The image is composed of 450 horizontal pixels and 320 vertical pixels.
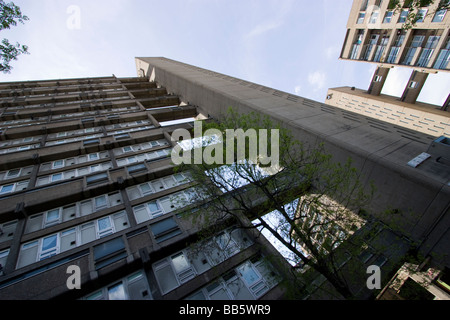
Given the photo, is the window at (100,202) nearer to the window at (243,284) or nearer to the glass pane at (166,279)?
the glass pane at (166,279)

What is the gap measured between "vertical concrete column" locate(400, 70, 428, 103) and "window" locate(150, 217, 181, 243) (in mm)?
49513

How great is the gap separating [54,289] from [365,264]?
45.0 ft

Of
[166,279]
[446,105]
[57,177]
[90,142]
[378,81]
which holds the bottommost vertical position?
[166,279]

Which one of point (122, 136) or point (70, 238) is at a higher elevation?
point (122, 136)

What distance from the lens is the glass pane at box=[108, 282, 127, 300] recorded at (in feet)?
29.7

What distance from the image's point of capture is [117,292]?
9.23 m

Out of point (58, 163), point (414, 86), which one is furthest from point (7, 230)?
point (414, 86)

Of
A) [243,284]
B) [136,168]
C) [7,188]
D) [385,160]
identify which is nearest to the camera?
[385,160]

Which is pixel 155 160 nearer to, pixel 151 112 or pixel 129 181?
pixel 129 181

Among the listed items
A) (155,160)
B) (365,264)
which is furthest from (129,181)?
(365,264)

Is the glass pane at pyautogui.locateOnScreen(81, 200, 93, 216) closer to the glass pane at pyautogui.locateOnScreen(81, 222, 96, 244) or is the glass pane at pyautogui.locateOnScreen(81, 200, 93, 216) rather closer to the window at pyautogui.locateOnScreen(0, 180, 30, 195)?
the glass pane at pyautogui.locateOnScreen(81, 222, 96, 244)

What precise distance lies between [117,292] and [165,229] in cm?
361

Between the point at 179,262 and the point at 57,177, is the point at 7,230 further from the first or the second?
the point at 179,262

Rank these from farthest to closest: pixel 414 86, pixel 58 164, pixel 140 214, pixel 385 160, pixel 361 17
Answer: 1. pixel 361 17
2. pixel 414 86
3. pixel 58 164
4. pixel 140 214
5. pixel 385 160
